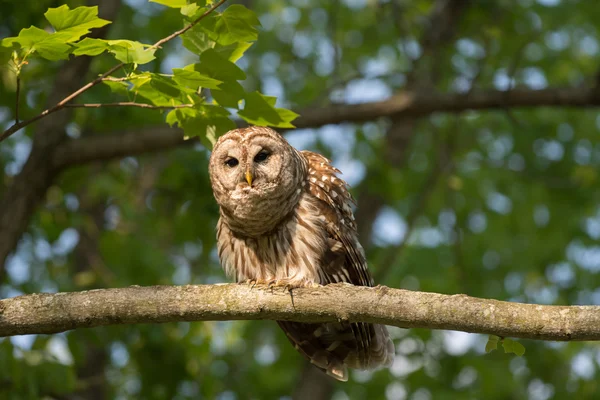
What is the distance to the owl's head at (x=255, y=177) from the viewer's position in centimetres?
426

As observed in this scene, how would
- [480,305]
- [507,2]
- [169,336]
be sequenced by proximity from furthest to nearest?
1. [507,2]
2. [169,336]
3. [480,305]

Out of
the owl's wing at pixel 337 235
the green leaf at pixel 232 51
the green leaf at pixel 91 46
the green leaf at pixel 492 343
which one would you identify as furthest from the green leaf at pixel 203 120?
the green leaf at pixel 492 343

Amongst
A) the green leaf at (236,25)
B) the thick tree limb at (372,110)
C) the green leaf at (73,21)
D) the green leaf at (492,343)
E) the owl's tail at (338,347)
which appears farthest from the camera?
the thick tree limb at (372,110)

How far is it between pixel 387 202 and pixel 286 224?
15.8ft

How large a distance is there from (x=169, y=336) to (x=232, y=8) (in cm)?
479

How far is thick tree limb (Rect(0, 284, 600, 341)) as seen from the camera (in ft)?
9.73

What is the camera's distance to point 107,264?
26.2 feet

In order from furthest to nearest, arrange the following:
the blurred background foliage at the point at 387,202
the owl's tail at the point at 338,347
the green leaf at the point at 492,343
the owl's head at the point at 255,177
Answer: the blurred background foliage at the point at 387,202
the owl's tail at the point at 338,347
the owl's head at the point at 255,177
the green leaf at the point at 492,343

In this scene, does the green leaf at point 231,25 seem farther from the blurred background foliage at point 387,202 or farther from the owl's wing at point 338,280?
the blurred background foliage at point 387,202

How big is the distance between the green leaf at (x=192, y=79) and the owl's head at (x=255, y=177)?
1.33m

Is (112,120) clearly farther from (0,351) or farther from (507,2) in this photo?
(507,2)

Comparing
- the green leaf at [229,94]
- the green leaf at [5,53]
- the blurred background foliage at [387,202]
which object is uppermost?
the green leaf at [5,53]

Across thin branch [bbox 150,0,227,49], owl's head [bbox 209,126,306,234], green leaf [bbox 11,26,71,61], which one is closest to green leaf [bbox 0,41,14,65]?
green leaf [bbox 11,26,71,61]

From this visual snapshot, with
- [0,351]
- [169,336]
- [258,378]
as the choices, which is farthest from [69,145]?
[258,378]
